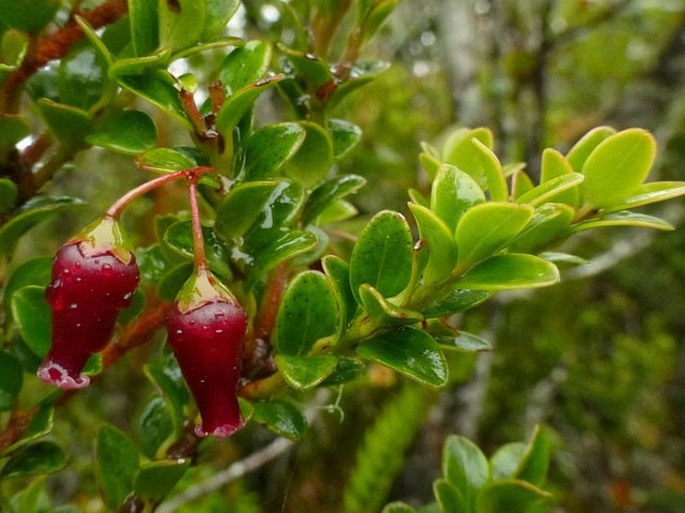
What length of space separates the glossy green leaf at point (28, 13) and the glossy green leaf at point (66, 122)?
0.21 feet

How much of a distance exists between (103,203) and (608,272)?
2.24 meters

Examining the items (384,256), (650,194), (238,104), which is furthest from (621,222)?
(238,104)

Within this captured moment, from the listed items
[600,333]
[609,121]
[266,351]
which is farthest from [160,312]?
[600,333]

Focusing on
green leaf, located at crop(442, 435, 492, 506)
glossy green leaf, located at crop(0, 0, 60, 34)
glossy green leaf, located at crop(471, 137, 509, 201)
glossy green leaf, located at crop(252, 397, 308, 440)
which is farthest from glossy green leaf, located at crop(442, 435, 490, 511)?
glossy green leaf, located at crop(0, 0, 60, 34)

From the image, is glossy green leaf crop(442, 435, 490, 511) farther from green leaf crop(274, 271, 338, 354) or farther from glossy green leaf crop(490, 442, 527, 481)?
green leaf crop(274, 271, 338, 354)

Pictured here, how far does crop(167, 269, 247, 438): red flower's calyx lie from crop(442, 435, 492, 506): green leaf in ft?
0.86

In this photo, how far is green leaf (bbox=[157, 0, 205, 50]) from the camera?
456 mm

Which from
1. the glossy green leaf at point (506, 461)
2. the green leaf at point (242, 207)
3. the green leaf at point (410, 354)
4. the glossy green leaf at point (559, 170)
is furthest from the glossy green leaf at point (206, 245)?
the glossy green leaf at point (506, 461)

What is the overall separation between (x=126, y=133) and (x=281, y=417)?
24 cm

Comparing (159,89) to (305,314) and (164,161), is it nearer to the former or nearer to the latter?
(164,161)

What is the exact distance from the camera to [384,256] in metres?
0.46

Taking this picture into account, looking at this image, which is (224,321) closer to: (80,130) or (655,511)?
(80,130)

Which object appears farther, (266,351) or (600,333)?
(600,333)

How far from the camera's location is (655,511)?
8.63ft
